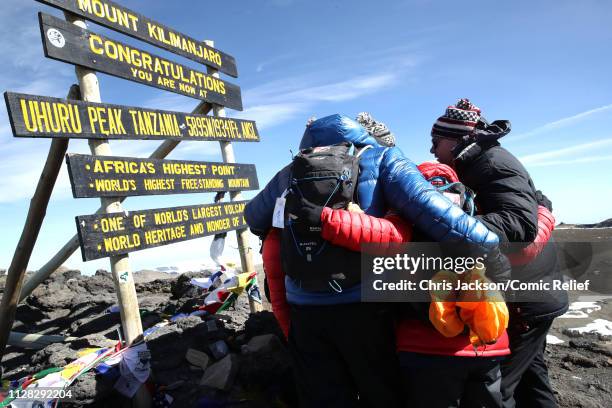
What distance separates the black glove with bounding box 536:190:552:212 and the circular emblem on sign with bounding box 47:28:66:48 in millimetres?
4496

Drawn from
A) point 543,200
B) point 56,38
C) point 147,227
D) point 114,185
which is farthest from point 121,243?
point 543,200

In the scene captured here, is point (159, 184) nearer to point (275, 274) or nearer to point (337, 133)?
point (275, 274)

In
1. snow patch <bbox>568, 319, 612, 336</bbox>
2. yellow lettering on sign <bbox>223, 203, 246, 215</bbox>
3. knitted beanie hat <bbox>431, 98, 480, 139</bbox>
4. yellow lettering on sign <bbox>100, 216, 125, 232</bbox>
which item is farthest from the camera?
yellow lettering on sign <bbox>223, 203, 246, 215</bbox>

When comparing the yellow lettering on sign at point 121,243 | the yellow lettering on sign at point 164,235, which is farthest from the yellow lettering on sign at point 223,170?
the yellow lettering on sign at point 121,243

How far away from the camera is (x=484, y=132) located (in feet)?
9.65

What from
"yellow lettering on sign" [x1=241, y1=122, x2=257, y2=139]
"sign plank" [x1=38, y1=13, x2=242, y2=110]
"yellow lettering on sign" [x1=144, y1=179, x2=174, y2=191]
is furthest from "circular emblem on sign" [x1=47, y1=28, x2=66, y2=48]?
"yellow lettering on sign" [x1=241, y1=122, x2=257, y2=139]

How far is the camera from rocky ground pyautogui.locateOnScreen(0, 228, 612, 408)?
160 inches

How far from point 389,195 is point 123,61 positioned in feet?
13.1

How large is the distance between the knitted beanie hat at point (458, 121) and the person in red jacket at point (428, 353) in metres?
1.18

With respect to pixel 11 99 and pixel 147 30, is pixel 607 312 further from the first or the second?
pixel 11 99

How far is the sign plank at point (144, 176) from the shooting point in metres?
4.30

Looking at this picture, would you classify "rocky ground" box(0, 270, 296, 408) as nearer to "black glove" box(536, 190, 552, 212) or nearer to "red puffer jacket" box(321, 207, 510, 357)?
"red puffer jacket" box(321, 207, 510, 357)

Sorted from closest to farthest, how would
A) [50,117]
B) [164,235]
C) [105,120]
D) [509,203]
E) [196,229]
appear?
[509,203], [50,117], [105,120], [164,235], [196,229]

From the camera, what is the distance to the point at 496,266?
7.94ft
